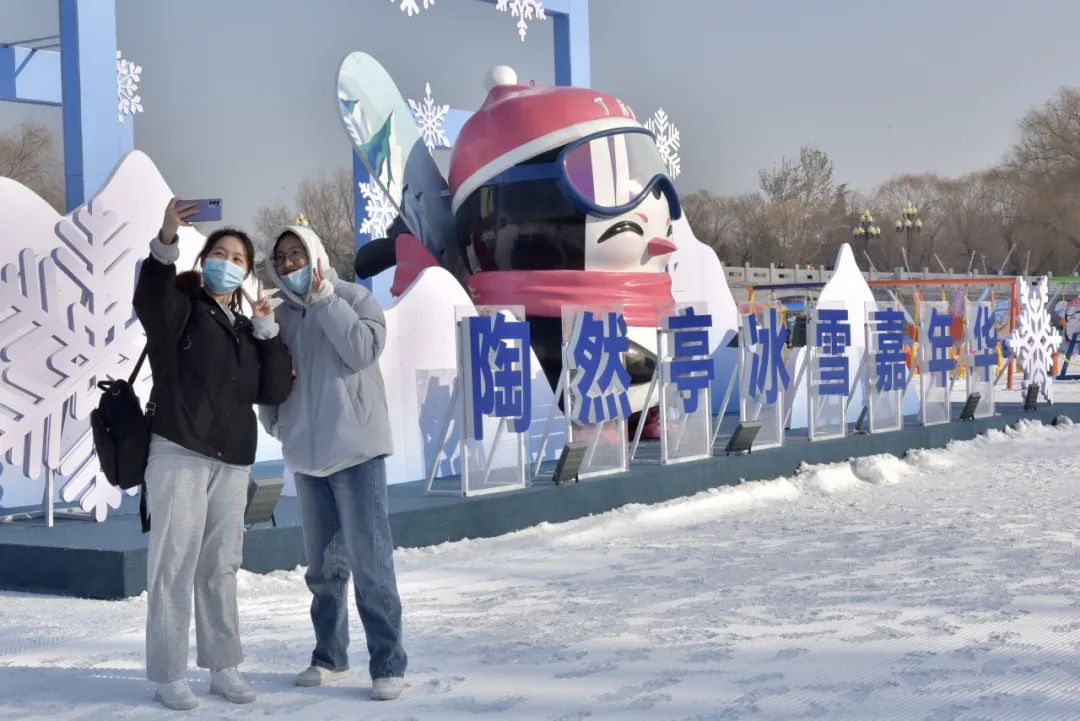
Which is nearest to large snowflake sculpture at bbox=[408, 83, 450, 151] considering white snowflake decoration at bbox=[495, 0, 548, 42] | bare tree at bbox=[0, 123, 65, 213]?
white snowflake decoration at bbox=[495, 0, 548, 42]

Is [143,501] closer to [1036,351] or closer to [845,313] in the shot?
[845,313]

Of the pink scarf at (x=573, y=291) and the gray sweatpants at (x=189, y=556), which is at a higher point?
the pink scarf at (x=573, y=291)

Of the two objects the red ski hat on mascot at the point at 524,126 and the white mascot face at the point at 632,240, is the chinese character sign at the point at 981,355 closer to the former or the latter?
the white mascot face at the point at 632,240

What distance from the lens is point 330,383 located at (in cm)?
418

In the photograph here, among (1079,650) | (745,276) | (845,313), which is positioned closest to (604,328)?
(845,313)

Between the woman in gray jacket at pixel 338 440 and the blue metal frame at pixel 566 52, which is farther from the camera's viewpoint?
the blue metal frame at pixel 566 52

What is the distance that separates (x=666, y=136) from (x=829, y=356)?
532cm

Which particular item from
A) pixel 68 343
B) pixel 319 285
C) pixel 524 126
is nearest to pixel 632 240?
pixel 524 126

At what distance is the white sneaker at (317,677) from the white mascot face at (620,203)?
19.6ft

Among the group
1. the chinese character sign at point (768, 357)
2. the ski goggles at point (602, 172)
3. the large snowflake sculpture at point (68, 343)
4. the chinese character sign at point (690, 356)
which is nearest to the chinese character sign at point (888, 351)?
the chinese character sign at point (768, 357)

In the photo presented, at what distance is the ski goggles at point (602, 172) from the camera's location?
9.88 m

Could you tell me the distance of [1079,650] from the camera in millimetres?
4621

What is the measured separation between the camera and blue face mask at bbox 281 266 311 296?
4188mm

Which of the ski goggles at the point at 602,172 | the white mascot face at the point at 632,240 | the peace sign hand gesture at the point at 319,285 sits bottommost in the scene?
the peace sign hand gesture at the point at 319,285
